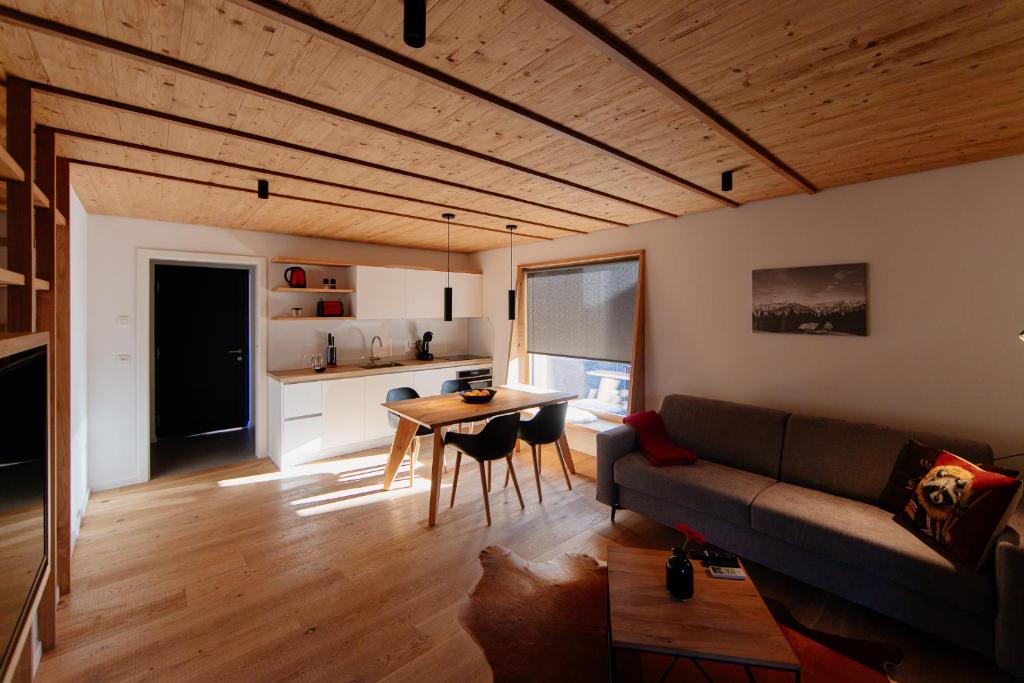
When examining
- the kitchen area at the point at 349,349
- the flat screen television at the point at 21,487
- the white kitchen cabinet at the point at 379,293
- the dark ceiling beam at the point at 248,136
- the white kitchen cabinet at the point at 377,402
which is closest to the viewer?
the flat screen television at the point at 21,487

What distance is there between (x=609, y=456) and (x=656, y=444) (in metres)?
0.37

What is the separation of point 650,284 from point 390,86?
306 cm

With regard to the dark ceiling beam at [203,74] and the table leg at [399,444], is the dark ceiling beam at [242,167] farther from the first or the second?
the table leg at [399,444]

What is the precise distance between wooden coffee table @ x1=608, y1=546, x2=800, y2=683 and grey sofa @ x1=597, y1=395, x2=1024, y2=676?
0.69 meters

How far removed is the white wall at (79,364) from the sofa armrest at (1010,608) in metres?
4.86

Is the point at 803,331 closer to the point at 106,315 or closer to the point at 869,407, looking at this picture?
the point at 869,407

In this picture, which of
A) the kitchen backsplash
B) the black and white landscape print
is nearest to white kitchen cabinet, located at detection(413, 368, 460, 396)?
the kitchen backsplash

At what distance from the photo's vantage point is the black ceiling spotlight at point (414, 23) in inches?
41.1

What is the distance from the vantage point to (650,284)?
13.7 feet

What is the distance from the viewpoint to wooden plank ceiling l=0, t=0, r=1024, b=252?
1323 mm

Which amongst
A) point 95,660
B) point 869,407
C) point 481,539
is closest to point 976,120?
point 869,407

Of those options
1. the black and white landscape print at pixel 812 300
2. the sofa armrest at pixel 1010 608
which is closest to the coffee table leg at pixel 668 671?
the sofa armrest at pixel 1010 608

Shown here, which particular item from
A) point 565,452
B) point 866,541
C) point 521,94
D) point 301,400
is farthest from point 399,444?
point 866,541

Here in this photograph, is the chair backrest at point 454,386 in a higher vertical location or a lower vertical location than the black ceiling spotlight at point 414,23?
lower
